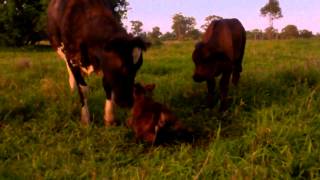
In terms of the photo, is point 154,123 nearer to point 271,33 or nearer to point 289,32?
point 271,33

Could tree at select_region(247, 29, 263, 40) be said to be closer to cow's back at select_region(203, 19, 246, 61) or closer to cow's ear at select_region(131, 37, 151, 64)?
cow's back at select_region(203, 19, 246, 61)

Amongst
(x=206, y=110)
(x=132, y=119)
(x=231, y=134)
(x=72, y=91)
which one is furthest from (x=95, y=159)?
(x=72, y=91)

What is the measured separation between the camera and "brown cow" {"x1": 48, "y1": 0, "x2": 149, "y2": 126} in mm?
5844

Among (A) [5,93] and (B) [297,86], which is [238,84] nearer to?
(B) [297,86]

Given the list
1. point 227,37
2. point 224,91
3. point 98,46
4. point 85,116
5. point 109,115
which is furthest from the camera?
point 227,37

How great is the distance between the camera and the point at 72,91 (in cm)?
780

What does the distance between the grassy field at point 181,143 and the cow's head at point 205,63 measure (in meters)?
0.50

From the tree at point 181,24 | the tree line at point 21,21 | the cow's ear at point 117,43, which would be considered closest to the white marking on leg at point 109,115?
the cow's ear at point 117,43

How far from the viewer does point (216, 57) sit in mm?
6984

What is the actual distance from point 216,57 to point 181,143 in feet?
6.84

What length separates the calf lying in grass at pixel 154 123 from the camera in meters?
5.25

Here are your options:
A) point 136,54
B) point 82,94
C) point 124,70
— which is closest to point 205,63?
point 136,54

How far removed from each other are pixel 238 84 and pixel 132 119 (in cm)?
293

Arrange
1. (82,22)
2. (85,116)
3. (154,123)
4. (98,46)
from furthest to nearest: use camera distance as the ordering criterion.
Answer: (82,22), (85,116), (98,46), (154,123)
